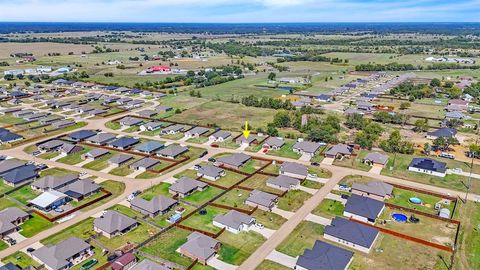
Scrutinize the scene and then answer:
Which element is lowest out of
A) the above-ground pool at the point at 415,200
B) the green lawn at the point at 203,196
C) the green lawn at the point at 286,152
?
the green lawn at the point at 203,196

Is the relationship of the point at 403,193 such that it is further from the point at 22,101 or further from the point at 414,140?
the point at 22,101

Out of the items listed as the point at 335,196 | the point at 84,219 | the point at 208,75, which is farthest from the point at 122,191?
the point at 208,75

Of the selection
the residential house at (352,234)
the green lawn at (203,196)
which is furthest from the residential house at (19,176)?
the residential house at (352,234)

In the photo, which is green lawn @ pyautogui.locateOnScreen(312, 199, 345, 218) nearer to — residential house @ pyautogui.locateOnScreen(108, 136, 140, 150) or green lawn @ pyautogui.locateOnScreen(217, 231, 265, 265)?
green lawn @ pyautogui.locateOnScreen(217, 231, 265, 265)

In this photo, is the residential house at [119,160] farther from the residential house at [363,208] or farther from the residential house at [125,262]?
the residential house at [363,208]

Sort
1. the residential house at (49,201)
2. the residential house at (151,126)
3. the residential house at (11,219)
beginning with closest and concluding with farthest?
1. the residential house at (11,219)
2. the residential house at (49,201)
3. the residential house at (151,126)

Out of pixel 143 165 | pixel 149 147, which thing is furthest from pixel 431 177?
pixel 149 147
